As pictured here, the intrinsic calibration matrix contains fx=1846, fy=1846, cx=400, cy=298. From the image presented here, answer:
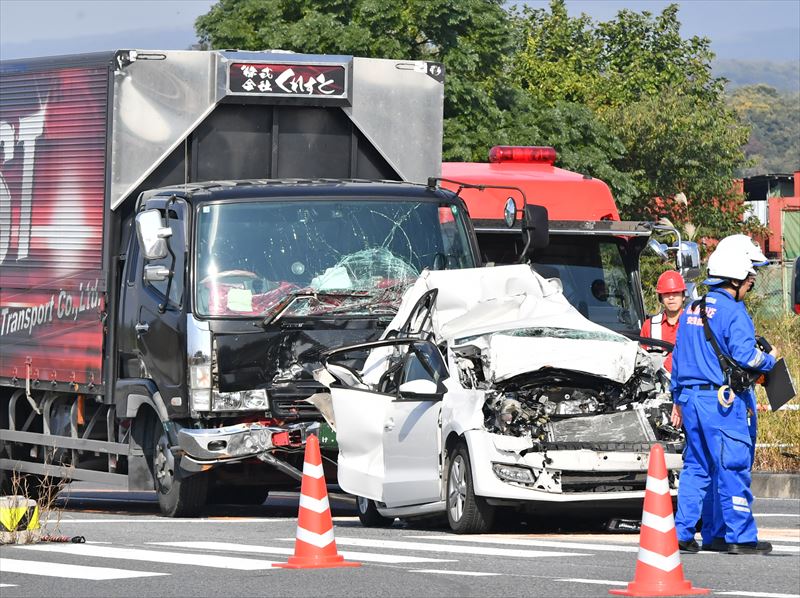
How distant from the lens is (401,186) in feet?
49.2

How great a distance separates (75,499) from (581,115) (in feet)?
88.7

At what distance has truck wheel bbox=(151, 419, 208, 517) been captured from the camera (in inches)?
566

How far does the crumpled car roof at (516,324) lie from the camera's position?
40.3 ft

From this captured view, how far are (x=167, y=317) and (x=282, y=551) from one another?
3229 mm

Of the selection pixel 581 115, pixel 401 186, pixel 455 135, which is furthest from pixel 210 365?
pixel 581 115

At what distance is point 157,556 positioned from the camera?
433 inches

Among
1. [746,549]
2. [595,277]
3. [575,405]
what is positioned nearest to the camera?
[746,549]

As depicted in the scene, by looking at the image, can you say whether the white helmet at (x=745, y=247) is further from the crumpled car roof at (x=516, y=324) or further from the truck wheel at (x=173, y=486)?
the truck wheel at (x=173, y=486)

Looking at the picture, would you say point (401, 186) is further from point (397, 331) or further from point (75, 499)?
point (75, 499)

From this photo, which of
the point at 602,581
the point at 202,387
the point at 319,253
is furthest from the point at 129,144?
the point at 602,581

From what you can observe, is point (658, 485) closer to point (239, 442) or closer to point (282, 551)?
point (282, 551)

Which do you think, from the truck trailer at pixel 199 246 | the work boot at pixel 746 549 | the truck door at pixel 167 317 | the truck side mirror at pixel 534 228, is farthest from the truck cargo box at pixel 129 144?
the work boot at pixel 746 549

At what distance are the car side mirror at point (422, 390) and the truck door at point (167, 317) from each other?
200 centimetres

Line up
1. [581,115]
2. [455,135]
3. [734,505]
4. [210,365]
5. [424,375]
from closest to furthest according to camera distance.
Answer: [734,505]
[424,375]
[210,365]
[455,135]
[581,115]
